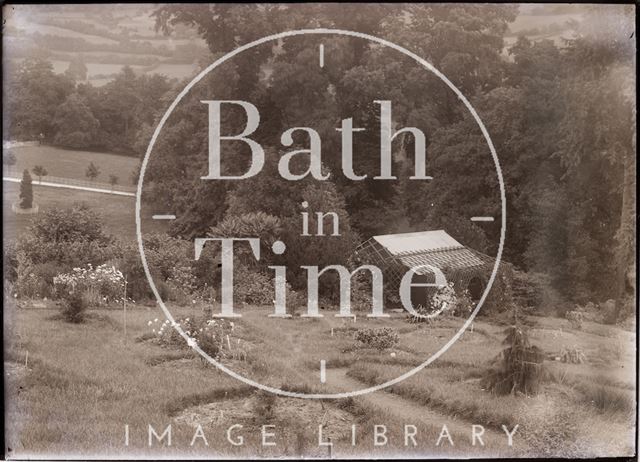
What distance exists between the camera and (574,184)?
27.3 ft

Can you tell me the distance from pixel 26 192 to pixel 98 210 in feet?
2.25

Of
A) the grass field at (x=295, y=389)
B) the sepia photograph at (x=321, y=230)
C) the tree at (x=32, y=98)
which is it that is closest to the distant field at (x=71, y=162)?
the sepia photograph at (x=321, y=230)

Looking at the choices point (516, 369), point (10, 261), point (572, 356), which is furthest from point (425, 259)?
point (10, 261)

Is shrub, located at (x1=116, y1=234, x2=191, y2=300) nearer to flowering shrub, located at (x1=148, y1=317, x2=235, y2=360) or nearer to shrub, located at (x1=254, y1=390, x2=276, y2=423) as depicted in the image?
flowering shrub, located at (x1=148, y1=317, x2=235, y2=360)

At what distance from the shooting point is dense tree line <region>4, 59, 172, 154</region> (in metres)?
8.32

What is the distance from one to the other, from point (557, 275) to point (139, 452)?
429 centimetres

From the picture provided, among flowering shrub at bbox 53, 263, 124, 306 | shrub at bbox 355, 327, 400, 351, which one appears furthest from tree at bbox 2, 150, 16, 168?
shrub at bbox 355, 327, 400, 351

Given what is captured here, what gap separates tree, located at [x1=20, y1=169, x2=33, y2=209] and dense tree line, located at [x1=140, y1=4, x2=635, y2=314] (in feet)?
3.66

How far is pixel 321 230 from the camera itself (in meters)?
8.46

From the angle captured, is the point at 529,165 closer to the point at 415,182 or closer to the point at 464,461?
the point at 415,182

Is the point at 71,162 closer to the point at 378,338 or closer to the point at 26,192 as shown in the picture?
the point at 26,192

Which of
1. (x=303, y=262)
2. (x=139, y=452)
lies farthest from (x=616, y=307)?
(x=139, y=452)

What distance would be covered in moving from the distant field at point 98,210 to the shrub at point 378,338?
2.17m

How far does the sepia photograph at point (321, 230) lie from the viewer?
8.16 meters
